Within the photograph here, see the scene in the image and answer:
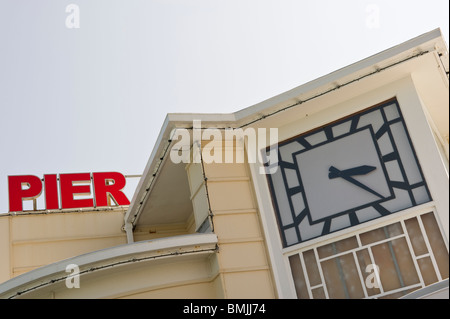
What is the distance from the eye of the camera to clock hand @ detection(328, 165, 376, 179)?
10.8m

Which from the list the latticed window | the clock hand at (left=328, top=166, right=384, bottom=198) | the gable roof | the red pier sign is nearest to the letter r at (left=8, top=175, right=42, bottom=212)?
the red pier sign

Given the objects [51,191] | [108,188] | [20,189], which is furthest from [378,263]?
[20,189]

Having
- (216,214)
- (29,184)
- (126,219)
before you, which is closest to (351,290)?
(216,214)

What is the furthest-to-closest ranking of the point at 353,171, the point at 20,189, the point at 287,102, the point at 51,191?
the point at 51,191 < the point at 20,189 < the point at 287,102 < the point at 353,171

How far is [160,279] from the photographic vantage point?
11703mm

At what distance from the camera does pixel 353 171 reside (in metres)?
10.9

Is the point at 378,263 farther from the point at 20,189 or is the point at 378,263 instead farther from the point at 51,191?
the point at 20,189

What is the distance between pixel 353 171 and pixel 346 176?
153 millimetres

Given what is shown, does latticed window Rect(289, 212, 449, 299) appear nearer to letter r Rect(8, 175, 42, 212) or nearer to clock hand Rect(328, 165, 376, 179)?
clock hand Rect(328, 165, 376, 179)

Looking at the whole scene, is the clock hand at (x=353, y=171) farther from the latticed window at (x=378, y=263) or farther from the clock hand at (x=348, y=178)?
the latticed window at (x=378, y=263)

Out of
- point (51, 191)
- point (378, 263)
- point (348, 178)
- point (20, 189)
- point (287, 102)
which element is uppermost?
point (20, 189)

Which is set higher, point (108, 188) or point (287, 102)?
point (108, 188)

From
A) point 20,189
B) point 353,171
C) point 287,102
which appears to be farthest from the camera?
point 20,189

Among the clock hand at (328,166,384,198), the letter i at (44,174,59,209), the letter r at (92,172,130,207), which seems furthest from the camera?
the letter r at (92,172,130,207)
